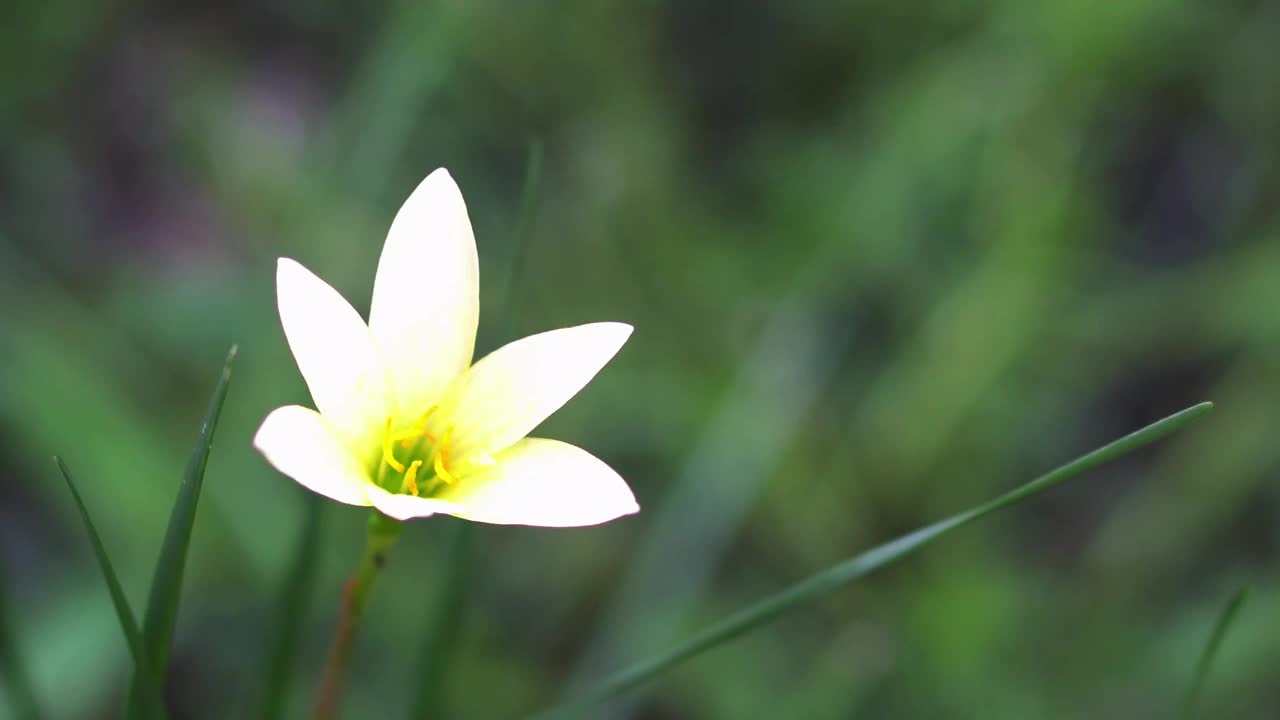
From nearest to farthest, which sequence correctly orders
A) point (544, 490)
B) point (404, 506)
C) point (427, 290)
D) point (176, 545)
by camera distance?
point (176, 545) → point (404, 506) → point (544, 490) → point (427, 290)

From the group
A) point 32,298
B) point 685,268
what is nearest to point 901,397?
point 685,268

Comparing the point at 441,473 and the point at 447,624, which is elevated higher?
the point at 441,473

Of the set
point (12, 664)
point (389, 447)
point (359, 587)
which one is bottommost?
point (12, 664)

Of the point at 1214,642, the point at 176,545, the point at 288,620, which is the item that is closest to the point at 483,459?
the point at 288,620

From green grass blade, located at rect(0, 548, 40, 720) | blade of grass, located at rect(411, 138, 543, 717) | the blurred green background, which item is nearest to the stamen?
blade of grass, located at rect(411, 138, 543, 717)

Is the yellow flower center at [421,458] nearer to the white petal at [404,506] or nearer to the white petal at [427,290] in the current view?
the white petal at [427,290]

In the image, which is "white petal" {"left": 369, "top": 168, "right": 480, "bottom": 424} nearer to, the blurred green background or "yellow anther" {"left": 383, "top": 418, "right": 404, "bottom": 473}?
"yellow anther" {"left": 383, "top": 418, "right": 404, "bottom": 473}

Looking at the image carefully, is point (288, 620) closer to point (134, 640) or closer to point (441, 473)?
point (441, 473)
